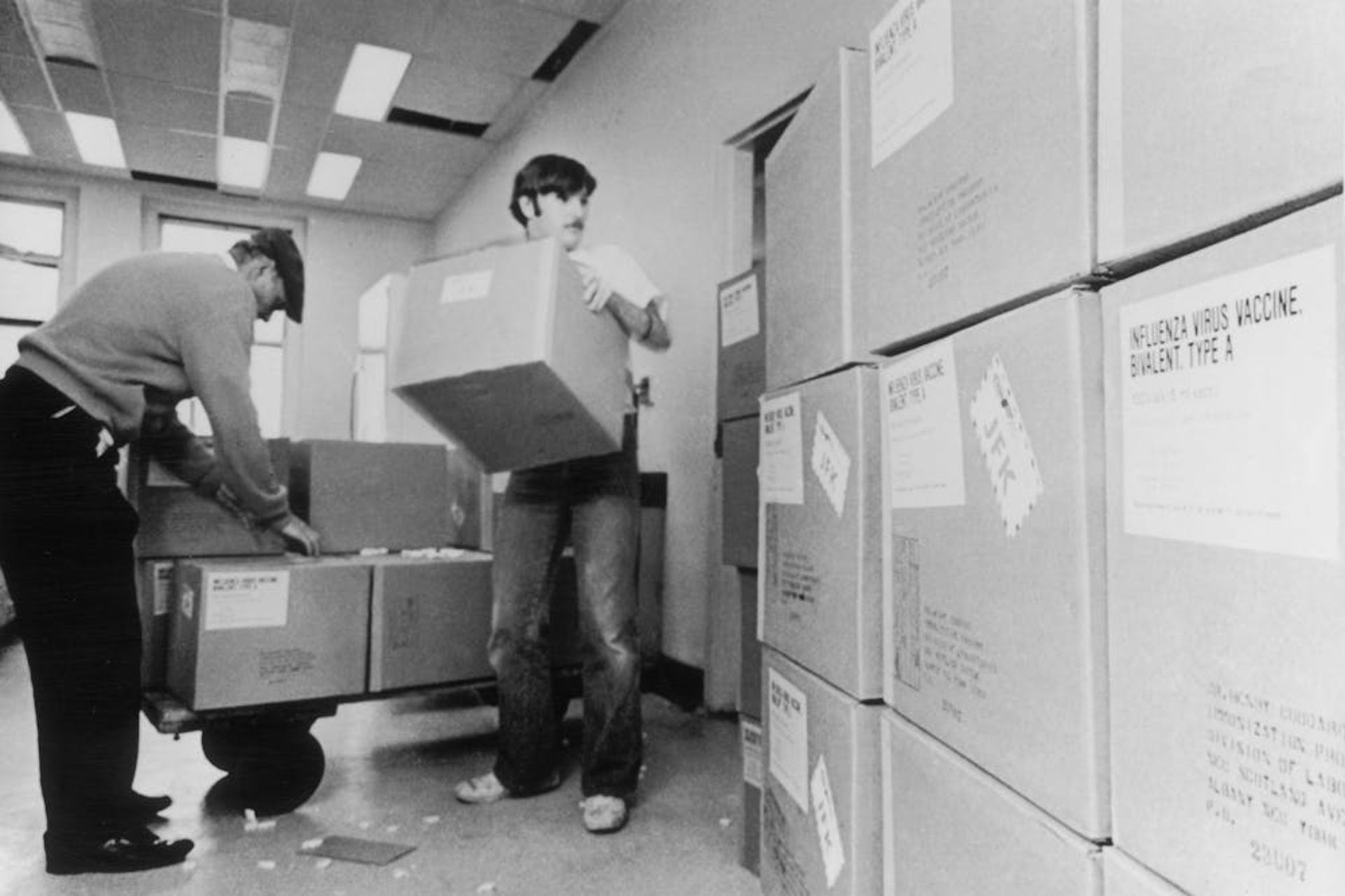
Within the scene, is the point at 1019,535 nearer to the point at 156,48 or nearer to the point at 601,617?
the point at 601,617

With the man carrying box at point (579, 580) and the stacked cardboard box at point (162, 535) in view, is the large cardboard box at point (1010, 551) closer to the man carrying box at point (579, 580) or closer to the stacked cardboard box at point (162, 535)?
the man carrying box at point (579, 580)

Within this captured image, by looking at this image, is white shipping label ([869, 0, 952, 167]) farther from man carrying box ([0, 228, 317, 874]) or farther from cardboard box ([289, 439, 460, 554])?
cardboard box ([289, 439, 460, 554])

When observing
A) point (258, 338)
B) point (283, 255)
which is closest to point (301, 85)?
point (258, 338)

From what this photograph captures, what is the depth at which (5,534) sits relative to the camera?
4.77ft

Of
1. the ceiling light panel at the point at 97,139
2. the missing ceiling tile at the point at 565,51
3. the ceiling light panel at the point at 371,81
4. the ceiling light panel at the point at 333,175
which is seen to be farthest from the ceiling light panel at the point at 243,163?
the missing ceiling tile at the point at 565,51

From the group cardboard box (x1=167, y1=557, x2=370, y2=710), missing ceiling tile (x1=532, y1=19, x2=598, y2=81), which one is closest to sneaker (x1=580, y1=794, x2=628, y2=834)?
cardboard box (x1=167, y1=557, x2=370, y2=710)

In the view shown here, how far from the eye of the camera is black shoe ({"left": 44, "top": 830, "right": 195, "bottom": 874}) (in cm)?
148

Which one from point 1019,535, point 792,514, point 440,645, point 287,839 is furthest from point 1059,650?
point 440,645

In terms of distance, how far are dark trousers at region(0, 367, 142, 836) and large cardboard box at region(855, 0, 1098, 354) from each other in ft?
4.28

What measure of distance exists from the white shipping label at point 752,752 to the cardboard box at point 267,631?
916 mm

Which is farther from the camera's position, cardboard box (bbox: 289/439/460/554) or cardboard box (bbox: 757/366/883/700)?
cardboard box (bbox: 289/439/460/554)

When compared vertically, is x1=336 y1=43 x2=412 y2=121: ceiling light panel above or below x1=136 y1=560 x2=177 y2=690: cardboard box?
above

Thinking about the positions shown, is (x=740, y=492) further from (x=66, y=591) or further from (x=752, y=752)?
(x=66, y=591)

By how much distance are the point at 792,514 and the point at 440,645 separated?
1.21 metres
